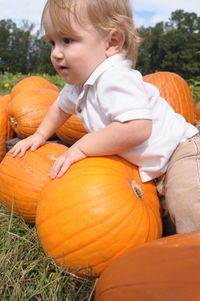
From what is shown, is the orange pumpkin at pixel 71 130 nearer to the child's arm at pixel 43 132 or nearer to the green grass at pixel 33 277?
the child's arm at pixel 43 132

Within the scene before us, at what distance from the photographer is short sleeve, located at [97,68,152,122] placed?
1.69m

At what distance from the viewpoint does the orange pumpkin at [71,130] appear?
288 cm

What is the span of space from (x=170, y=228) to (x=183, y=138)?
1.76ft

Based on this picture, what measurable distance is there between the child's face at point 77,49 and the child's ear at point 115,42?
0.09 ft

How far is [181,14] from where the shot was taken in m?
43.1

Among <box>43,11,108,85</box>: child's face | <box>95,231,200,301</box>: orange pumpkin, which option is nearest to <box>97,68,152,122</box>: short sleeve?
<box>43,11,108,85</box>: child's face

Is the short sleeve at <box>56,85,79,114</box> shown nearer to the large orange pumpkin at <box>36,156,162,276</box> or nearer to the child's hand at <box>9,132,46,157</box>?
the child's hand at <box>9,132,46,157</box>

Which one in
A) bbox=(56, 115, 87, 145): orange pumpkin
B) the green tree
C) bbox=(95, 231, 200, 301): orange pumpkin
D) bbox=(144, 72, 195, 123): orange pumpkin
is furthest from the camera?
the green tree

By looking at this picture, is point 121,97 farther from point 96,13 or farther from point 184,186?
point 184,186

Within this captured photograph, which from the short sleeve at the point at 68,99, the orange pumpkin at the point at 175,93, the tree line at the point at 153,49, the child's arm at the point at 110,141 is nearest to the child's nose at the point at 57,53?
the short sleeve at the point at 68,99

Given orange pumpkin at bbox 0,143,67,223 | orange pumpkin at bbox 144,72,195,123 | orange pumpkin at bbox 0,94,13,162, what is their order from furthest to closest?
orange pumpkin at bbox 144,72,195,123, orange pumpkin at bbox 0,94,13,162, orange pumpkin at bbox 0,143,67,223

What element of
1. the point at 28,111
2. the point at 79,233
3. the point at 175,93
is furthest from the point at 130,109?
the point at 175,93

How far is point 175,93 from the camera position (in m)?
3.16

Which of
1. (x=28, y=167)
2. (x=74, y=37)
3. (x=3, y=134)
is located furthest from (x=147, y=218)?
(x=3, y=134)
